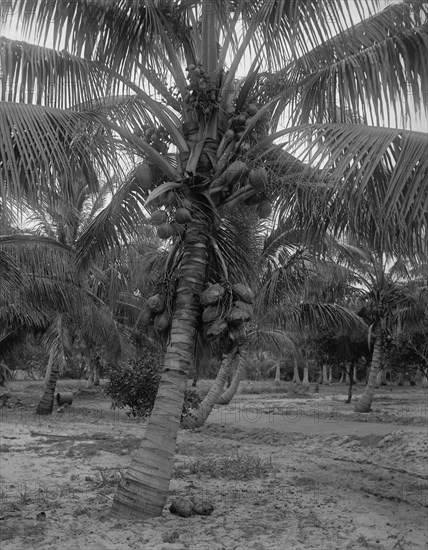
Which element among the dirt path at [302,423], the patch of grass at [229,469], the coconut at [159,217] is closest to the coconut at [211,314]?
the coconut at [159,217]

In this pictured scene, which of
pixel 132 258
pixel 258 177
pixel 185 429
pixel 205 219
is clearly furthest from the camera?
pixel 185 429

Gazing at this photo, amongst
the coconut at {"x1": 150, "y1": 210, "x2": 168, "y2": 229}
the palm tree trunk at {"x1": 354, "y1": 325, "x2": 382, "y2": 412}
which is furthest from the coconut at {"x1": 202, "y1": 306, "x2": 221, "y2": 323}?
the palm tree trunk at {"x1": 354, "y1": 325, "x2": 382, "y2": 412}

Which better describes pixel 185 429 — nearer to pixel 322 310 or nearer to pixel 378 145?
pixel 322 310

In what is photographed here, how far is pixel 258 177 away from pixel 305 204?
3.42ft

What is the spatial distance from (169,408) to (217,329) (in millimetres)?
881

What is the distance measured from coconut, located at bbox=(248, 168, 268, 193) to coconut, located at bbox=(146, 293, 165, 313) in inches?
57.8

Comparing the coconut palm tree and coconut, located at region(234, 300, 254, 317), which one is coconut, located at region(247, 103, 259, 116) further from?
the coconut palm tree

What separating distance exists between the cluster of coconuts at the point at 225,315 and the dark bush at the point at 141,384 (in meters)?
7.80

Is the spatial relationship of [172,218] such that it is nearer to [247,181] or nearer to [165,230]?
[165,230]

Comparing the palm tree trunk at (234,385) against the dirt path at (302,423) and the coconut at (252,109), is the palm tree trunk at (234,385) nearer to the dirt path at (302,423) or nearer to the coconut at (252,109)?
the dirt path at (302,423)

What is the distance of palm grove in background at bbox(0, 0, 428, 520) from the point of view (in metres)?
4.96

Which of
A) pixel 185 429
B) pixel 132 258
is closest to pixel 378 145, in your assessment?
pixel 132 258

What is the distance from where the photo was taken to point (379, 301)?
61.1 ft

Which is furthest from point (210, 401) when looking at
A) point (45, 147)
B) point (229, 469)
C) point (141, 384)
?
point (45, 147)
